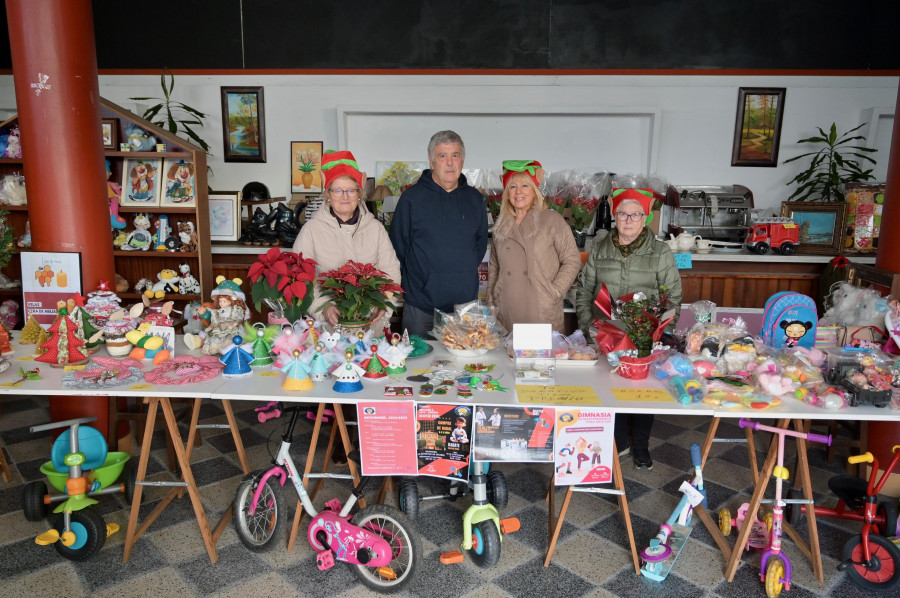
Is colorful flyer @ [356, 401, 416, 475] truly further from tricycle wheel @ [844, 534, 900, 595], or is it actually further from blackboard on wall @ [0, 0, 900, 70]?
blackboard on wall @ [0, 0, 900, 70]

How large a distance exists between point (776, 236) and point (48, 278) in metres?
4.94

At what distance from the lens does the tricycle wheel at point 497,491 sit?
298 cm

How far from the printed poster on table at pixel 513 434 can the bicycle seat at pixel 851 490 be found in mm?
1362

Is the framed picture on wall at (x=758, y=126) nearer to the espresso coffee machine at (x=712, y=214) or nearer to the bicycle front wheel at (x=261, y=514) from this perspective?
the espresso coffee machine at (x=712, y=214)

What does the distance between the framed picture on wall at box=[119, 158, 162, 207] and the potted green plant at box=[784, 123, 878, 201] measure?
17.2ft

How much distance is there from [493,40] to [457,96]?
1.85 ft

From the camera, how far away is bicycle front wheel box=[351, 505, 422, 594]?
2428 millimetres

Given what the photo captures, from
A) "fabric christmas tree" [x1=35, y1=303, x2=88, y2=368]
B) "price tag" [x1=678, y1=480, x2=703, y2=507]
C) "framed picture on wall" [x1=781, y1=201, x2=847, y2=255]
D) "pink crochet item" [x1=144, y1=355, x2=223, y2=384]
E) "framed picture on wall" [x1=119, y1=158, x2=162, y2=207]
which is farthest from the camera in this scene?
"framed picture on wall" [x1=781, y1=201, x2=847, y2=255]

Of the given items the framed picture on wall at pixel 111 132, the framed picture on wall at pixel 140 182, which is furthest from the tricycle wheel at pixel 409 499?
the framed picture on wall at pixel 111 132

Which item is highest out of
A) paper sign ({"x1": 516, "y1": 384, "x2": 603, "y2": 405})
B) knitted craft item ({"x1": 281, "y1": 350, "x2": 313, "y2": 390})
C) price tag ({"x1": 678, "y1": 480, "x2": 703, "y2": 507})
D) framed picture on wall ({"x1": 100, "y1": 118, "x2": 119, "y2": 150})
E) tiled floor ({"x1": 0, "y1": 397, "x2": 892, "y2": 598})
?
framed picture on wall ({"x1": 100, "y1": 118, "x2": 119, "y2": 150})

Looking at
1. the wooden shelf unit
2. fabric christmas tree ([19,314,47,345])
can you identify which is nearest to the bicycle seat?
fabric christmas tree ([19,314,47,345])

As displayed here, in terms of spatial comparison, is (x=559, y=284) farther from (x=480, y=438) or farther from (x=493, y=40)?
(x=493, y=40)

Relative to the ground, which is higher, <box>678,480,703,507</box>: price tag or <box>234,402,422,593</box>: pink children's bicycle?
<box>678,480,703,507</box>: price tag

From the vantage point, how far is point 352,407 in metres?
3.53
